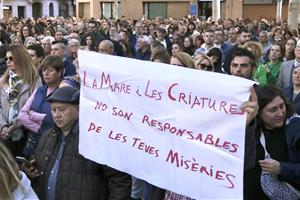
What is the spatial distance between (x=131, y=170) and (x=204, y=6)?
1610 inches

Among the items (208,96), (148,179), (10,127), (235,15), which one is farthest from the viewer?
(235,15)

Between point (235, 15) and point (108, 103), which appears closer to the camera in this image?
point (108, 103)

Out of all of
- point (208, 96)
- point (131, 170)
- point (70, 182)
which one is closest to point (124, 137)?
point (131, 170)

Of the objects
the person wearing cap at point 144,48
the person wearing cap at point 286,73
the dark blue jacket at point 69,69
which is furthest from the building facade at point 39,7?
the person wearing cap at point 286,73

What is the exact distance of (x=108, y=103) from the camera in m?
3.39

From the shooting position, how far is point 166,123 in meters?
3.09

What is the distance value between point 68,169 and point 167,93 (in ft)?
2.57

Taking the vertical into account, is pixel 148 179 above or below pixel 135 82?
below

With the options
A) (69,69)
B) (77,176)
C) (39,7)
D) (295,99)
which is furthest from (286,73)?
(39,7)

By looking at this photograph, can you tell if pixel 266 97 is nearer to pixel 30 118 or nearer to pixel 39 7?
pixel 30 118

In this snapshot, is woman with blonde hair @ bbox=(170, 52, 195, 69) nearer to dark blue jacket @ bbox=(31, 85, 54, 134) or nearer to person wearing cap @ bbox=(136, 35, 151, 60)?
dark blue jacket @ bbox=(31, 85, 54, 134)

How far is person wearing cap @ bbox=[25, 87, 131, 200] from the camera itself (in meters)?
3.26

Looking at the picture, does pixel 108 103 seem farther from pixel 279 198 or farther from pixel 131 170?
pixel 279 198

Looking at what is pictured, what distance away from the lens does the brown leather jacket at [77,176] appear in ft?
10.7
